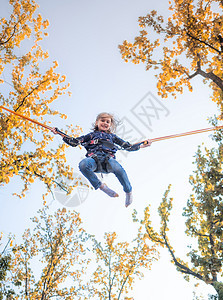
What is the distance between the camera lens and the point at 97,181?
4836mm

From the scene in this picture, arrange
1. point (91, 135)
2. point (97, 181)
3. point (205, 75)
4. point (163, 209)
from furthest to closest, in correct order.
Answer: point (163, 209), point (205, 75), point (91, 135), point (97, 181)

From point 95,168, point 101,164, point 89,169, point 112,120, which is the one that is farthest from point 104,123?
point 89,169

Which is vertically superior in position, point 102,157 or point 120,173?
point 102,157

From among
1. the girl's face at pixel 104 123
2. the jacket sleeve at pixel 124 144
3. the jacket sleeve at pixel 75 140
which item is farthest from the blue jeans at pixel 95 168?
the girl's face at pixel 104 123

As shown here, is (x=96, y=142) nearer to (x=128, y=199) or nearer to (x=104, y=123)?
(x=104, y=123)

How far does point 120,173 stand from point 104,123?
1275mm

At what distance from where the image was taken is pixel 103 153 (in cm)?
496

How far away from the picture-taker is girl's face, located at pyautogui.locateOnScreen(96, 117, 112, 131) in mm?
5566

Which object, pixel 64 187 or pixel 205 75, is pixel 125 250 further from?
pixel 205 75

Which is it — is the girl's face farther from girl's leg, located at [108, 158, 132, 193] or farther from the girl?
girl's leg, located at [108, 158, 132, 193]

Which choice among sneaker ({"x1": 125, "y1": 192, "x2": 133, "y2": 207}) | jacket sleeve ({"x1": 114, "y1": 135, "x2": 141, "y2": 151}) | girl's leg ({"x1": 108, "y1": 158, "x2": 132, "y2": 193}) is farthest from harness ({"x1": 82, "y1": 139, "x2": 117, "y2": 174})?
sneaker ({"x1": 125, "y1": 192, "x2": 133, "y2": 207})

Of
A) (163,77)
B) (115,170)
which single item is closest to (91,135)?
(115,170)

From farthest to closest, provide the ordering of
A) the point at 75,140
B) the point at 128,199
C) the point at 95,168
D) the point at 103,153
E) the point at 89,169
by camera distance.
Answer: the point at 128,199, the point at 75,140, the point at 103,153, the point at 95,168, the point at 89,169

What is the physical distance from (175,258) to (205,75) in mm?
5764
